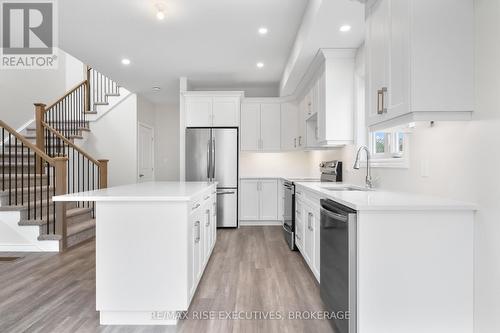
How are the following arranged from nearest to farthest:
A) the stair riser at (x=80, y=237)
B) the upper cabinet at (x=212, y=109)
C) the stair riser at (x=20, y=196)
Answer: the stair riser at (x=20, y=196), the stair riser at (x=80, y=237), the upper cabinet at (x=212, y=109)

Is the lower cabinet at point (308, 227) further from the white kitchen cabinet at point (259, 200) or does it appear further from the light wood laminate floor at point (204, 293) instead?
the white kitchen cabinet at point (259, 200)

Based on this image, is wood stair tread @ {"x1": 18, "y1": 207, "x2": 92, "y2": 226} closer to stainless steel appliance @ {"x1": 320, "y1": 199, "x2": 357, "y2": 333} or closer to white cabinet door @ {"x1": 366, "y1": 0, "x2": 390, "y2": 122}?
stainless steel appliance @ {"x1": 320, "y1": 199, "x2": 357, "y2": 333}

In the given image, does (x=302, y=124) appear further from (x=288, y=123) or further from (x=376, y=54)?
(x=376, y=54)

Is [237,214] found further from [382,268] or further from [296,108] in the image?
[382,268]

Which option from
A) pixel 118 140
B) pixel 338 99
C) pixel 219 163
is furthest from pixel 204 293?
pixel 118 140

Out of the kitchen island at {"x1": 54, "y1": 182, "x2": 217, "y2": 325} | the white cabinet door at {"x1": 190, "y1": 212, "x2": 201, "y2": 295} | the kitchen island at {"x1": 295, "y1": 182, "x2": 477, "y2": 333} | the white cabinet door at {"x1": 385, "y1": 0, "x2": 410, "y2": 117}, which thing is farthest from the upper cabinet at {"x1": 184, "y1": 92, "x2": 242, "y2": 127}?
the kitchen island at {"x1": 295, "y1": 182, "x2": 477, "y2": 333}

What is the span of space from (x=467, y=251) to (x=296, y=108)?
4.57 m

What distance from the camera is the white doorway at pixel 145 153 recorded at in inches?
272

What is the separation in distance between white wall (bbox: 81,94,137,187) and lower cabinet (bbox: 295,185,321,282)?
4254 mm

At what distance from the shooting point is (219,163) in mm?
5625

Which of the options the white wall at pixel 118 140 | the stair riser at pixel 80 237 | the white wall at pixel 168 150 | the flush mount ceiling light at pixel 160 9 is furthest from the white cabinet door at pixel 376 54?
the white wall at pixel 168 150

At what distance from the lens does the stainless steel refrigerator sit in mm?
5605

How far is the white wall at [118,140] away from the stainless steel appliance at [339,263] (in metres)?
5.37

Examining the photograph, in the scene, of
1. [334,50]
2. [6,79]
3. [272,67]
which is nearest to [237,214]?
[272,67]
